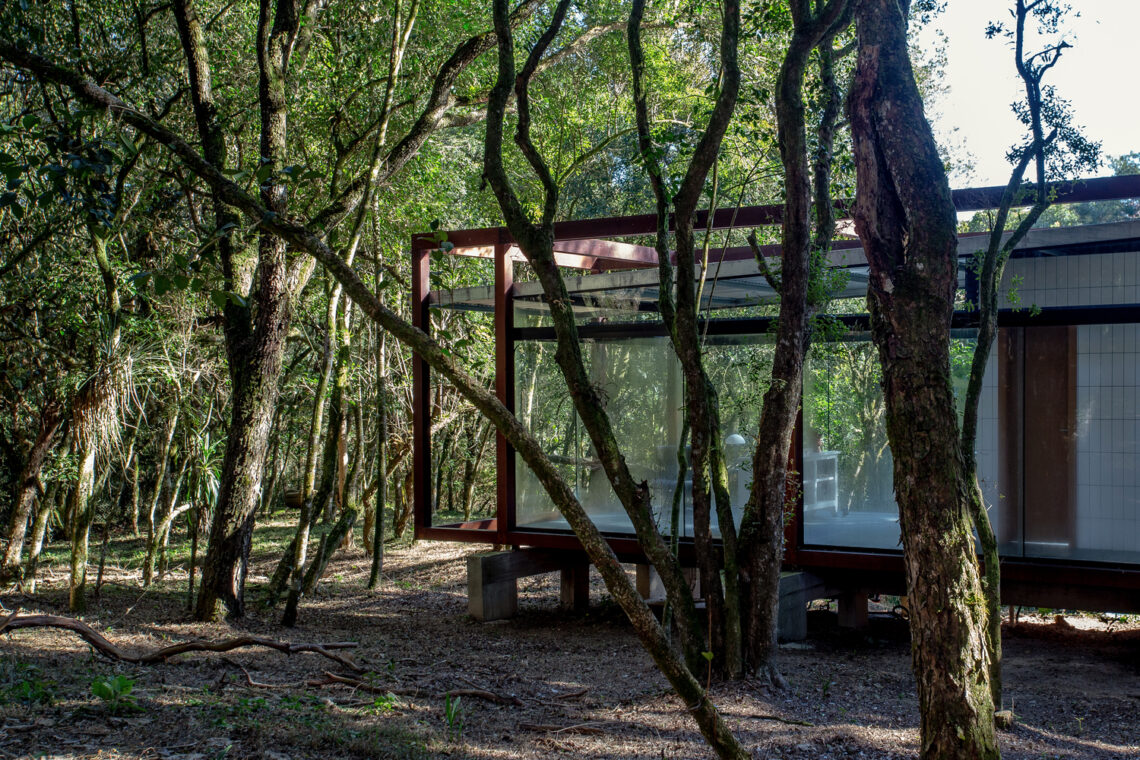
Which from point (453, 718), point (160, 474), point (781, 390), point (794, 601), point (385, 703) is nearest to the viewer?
point (453, 718)

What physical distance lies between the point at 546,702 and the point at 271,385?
159 inches

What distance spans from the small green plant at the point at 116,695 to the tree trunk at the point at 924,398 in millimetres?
3742

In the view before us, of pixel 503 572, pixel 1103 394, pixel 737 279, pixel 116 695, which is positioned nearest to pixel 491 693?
pixel 116 695

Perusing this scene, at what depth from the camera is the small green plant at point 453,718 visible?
15.9 ft

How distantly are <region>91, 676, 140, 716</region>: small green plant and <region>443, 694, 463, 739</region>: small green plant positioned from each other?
4.98 feet

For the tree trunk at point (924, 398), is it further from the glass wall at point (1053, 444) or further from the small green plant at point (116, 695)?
the small green plant at point (116, 695)

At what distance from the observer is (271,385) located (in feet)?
27.2

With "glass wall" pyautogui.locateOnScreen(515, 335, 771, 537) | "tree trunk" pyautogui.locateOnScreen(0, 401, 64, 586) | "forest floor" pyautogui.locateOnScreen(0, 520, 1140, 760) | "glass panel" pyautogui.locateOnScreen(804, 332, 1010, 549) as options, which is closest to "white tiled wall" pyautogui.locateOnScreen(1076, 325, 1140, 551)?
"forest floor" pyautogui.locateOnScreen(0, 520, 1140, 760)

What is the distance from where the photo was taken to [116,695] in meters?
4.58

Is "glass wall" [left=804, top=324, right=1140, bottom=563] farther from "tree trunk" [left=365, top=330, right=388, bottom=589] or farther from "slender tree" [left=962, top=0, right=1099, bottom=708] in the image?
"tree trunk" [left=365, top=330, right=388, bottom=589]

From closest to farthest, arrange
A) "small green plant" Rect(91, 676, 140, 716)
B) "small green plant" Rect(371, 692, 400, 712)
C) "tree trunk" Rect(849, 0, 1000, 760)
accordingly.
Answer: "tree trunk" Rect(849, 0, 1000, 760) < "small green plant" Rect(91, 676, 140, 716) < "small green plant" Rect(371, 692, 400, 712)

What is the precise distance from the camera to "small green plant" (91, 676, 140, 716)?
4535 mm

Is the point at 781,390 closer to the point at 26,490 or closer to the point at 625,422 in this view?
the point at 625,422

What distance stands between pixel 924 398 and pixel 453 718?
2947 mm
